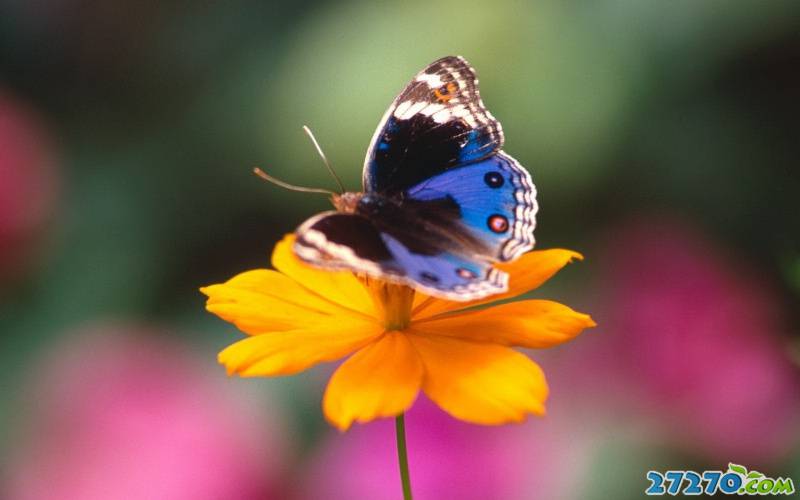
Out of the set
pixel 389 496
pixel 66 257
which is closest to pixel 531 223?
pixel 389 496

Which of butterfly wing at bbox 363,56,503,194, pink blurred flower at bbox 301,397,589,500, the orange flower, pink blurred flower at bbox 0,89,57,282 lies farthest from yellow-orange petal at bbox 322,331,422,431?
pink blurred flower at bbox 0,89,57,282

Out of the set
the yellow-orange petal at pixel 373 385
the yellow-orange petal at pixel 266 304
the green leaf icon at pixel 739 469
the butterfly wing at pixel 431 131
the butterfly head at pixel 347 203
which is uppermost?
the butterfly wing at pixel 431 131

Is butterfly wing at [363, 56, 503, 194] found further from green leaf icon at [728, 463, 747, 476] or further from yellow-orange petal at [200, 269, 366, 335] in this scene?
green leaf icon at [728, 463, 747, 476]

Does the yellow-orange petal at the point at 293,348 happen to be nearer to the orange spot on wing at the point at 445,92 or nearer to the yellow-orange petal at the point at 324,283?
the yellow-orange petal at the point at 324,283

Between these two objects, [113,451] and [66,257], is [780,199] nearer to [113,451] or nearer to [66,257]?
[113,451]

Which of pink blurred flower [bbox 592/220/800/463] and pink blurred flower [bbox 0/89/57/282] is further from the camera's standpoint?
pink blurred flower [bbox 0/89/57/282]

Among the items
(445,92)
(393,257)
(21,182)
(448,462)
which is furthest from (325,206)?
(393,257)

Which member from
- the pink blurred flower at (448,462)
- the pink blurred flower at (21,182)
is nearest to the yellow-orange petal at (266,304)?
the pink blurred flower at (448,462)

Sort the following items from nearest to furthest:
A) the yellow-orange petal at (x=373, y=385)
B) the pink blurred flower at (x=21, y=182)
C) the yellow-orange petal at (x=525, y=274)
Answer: the yellow-orange petal at (x=373, y=385)
the yellow-orange petal at (x=525, y=274)
the pink blurred flower at (x=21, y=182)
